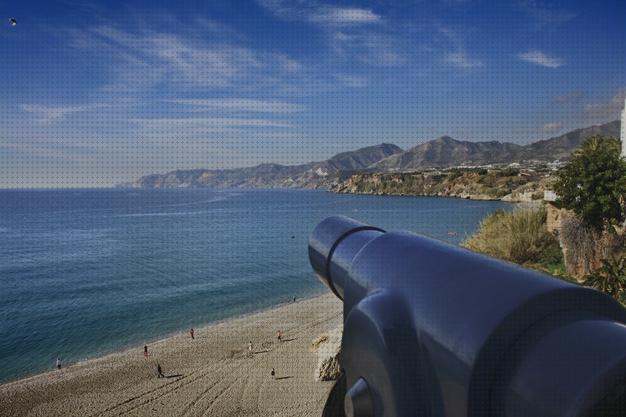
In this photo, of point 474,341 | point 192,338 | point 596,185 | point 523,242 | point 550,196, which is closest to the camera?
point 474,341

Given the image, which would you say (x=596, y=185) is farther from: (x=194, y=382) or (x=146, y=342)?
(x=146, y=342)

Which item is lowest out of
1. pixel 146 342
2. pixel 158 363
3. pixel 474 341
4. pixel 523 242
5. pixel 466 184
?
pixel 146 342

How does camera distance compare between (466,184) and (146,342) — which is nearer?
(146,342)

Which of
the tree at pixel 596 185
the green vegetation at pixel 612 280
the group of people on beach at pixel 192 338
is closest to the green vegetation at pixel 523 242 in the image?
the tree at pixel 596 185

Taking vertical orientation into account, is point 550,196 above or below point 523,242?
above

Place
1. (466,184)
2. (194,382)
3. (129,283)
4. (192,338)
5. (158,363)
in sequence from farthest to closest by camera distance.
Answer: (466,184) → (129,283) → (192,338) → (158,363) → (194,382)

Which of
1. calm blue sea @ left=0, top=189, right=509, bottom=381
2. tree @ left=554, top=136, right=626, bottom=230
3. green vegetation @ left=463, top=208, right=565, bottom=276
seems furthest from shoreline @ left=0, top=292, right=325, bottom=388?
tree @ left=554, top=136, right=626, bottom=230

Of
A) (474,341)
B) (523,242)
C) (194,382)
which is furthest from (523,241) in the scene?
(474,341)

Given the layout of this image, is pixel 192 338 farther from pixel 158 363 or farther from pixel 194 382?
pixel 194 382
